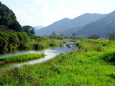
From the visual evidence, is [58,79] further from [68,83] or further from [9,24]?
[9,24]

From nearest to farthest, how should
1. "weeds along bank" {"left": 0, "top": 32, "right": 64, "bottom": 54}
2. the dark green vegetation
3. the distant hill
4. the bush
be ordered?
the bush
"weeds along bank" {"left": 0, "top": 32, "right": 64, "bottom": 54}
the dark green vegetation
the distant hill

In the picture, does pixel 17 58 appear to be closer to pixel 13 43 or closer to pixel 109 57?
pixel 109 57

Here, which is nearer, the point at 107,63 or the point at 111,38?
the point at 107,63

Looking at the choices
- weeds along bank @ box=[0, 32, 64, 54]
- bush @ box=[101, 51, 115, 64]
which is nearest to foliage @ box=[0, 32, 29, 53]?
weeds along bank @ box=[0, 32, 64, 54]

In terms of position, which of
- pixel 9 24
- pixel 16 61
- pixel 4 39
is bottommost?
pixel 16 61

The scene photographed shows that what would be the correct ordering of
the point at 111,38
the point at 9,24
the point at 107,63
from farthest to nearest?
1. the point at 111,38
2. the point at 9,24
3. the point at 107,63

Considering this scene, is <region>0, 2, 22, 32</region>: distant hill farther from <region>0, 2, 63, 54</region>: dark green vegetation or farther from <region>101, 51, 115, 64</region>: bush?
<region>101, 51, 115, 64</region>: bush

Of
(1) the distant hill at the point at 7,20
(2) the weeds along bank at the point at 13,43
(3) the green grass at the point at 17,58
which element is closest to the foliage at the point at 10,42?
(2) the weeds along bank at the point at 13,43

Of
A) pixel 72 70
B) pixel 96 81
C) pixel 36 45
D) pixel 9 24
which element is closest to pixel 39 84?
pixel 96 81

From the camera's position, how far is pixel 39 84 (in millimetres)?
20594

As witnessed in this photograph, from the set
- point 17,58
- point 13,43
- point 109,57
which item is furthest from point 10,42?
point 109,57

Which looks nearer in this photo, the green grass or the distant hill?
the green grass

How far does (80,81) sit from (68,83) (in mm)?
1756

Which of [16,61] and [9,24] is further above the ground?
[9,24]
